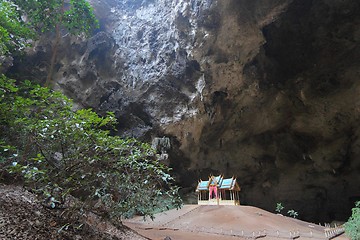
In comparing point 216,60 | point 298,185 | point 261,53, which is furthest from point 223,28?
point 298,185

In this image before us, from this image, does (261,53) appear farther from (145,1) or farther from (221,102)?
(145,1)

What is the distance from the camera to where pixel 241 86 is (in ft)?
43.2

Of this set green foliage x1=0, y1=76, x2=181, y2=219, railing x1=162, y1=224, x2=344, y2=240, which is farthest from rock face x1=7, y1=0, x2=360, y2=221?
green foliage x1=0, y1=76, x2=181, y2=219

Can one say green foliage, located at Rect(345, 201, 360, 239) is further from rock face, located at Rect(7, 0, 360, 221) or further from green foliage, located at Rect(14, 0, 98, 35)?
green foliage, located at Rect(14, 0, 98, 35)

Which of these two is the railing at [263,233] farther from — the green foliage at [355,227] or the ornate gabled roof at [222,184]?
the ornate gabled roof at [222,184]

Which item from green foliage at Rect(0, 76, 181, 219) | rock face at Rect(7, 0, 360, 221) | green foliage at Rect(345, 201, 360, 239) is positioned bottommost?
green foliage at Rect(345, 201, 360, 239)

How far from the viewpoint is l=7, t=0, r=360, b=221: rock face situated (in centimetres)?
1153

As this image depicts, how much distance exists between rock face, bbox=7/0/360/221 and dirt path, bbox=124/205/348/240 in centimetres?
490

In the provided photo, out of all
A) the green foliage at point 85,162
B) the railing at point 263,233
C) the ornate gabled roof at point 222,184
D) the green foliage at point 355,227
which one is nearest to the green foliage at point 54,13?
the green foliage at point 85,162

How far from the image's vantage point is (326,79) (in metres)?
12.7

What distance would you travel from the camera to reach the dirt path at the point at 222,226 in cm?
768

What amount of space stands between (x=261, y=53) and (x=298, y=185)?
849 cm

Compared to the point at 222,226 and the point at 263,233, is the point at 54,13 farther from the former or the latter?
the point at 263,233

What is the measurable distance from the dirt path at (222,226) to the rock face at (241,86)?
4901mm
